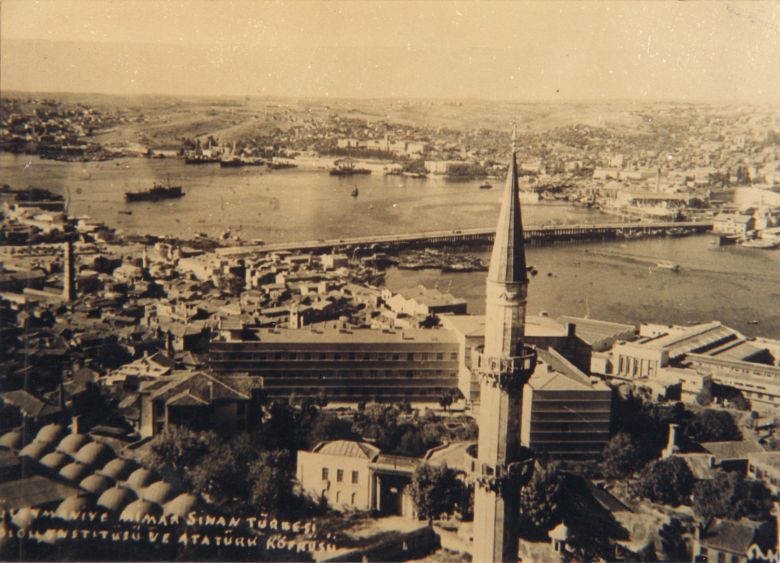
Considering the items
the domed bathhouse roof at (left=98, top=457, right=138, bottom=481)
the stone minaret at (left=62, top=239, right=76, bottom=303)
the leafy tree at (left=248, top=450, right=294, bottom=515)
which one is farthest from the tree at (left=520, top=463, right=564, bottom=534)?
the stone minaret at (left=62, top=239, right=76, bottom=303)

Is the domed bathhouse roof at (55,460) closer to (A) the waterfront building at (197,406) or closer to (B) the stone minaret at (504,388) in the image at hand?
(A) the waterfront building at (197,406)

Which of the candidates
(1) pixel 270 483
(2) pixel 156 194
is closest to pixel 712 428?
(1) pixel 270 483

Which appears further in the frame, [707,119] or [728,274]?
[728,274]

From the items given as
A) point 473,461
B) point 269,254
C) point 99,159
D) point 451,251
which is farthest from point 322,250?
point 473,461

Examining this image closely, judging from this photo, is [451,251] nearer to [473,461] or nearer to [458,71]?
[458,71]

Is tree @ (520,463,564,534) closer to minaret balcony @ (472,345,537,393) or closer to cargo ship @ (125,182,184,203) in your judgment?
minaret balcony @ (472,345,537,393)

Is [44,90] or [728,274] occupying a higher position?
[44,90]

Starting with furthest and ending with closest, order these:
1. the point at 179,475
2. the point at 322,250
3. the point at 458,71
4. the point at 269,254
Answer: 1. the point at 322,250
2. the point at 269,254
3. the point at 458,71
4. the point at 179,475
